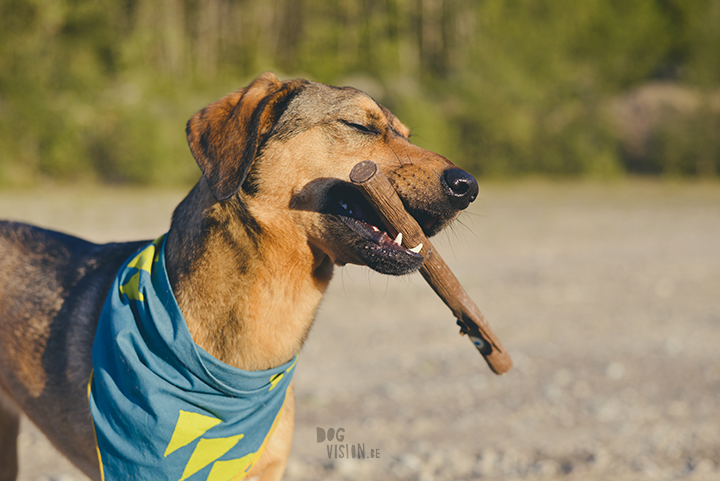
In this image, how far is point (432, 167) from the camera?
310 centimetres

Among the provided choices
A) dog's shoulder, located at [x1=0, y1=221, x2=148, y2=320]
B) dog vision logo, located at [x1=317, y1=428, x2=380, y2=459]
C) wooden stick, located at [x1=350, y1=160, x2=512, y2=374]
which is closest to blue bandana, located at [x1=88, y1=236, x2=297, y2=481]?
dog's shoulder, located at [x1=0, y1=221, x2=148, y2=320]

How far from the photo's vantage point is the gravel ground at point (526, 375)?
495cm

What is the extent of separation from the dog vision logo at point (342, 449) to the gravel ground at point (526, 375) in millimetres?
32

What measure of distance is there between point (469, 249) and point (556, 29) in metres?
25.7

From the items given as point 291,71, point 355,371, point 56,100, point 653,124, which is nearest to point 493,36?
point 653,124

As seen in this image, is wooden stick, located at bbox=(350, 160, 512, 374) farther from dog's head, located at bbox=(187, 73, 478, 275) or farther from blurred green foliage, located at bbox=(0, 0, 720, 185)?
blurred green foliage, located at bbox=(0, 0, 720, 185)

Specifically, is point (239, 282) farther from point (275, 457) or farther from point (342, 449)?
point (342, 449)

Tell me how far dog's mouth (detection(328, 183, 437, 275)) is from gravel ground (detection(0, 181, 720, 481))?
1.91 ft

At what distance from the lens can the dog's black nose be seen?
3.04 m

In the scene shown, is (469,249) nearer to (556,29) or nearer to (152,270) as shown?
(152,270)

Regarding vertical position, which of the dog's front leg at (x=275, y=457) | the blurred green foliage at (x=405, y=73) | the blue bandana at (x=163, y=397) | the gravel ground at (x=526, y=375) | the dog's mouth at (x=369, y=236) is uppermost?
the dog's mouth at (x=369, y=236)

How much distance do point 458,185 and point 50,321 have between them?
2.30 meters

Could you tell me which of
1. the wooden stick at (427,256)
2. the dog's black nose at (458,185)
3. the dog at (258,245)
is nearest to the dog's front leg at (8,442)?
the dog at (258,245)

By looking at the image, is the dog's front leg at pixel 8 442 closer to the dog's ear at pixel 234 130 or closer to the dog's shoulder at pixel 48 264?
the dog's shoulder at pixel 48 264
